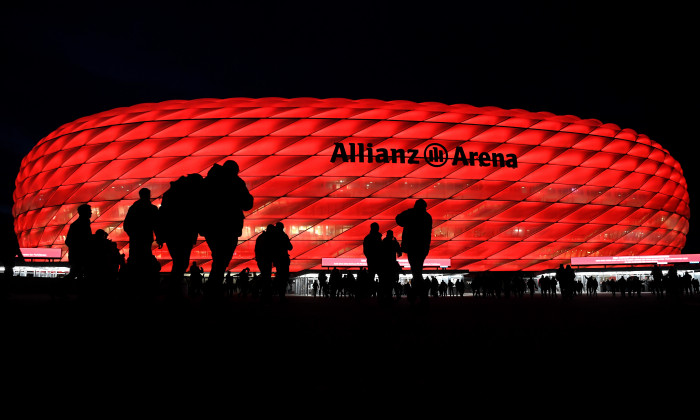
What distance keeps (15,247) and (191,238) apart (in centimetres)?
496

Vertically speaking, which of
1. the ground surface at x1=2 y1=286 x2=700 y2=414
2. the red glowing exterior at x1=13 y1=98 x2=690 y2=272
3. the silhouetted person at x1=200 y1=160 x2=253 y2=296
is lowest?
the ground surface at x1=2 y1=286 x2=700 y2=414

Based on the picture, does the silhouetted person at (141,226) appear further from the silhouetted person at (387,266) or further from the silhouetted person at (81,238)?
the silhouetted person at (387,266)

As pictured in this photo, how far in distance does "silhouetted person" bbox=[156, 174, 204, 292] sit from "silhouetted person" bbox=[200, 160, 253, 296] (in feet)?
0.56

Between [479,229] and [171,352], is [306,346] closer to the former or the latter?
[171,352]

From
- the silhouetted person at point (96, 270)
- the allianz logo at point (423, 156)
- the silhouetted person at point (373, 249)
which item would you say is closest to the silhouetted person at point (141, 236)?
the silhouetted person at point (96, 270)

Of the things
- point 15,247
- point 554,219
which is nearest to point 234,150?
point 554,219

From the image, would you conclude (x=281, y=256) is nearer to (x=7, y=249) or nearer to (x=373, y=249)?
(x=373, y=249)

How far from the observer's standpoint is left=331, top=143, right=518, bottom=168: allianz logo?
3391 centimetres

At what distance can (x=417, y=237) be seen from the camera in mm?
6223

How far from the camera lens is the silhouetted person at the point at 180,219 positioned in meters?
5.66

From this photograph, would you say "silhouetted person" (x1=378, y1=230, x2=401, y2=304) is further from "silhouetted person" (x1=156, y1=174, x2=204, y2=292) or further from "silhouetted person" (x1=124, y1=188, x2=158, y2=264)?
"silhouetted person" (x1=124, y1=188, x2=158, y2=264)

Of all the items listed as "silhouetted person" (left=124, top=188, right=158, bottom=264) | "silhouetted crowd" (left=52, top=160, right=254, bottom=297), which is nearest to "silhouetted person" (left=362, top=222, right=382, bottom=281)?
"silhouetted crowd" (left=52, top=160, right=254, bottom=297)

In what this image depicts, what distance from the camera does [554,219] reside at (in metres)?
36.4

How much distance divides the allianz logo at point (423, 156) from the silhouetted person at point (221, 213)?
92.8ft
